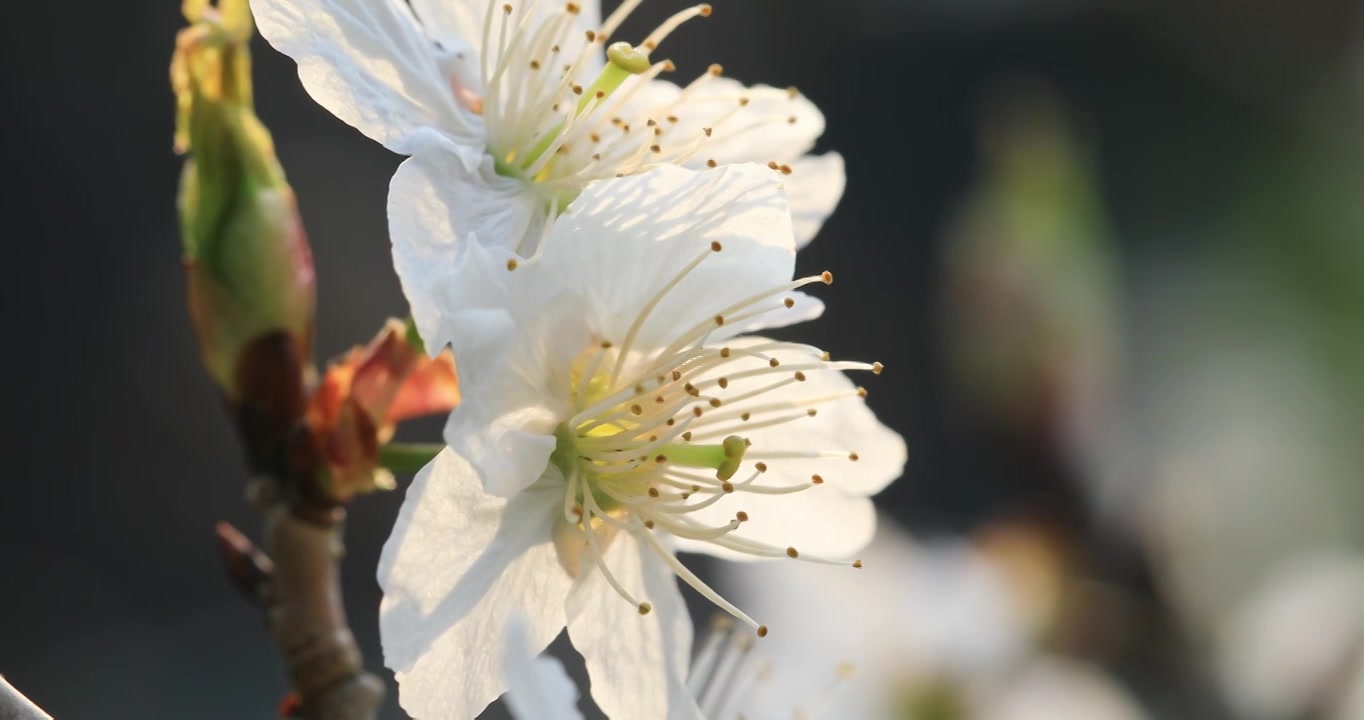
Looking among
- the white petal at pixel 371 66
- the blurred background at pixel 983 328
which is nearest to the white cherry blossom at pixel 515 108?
the white petal at pixel 371 66

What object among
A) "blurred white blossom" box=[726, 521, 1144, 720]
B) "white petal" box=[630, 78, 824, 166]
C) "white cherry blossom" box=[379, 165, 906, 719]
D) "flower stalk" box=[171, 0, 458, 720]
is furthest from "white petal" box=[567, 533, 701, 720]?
"blurred white blossom" box=[726, 521, 1144, 720]

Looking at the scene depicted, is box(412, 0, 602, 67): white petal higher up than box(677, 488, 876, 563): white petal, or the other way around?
box(412, 0, 602, 67): white petal

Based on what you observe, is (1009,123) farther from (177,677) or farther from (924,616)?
(177,677)

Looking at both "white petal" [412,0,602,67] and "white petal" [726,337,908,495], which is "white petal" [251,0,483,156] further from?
"white petal" [726,337,908,495]

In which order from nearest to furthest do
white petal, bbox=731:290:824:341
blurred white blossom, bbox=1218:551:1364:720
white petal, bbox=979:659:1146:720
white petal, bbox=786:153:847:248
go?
white petal, bbox=731:290:824:341 < white petal, bbox=786:153:847:248 < blurred white blossom, bbox=1218:551:1364:720 < white petal, bbox=979:659:1146:720

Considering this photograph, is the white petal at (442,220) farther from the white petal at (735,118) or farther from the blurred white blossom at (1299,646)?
the blurred white blossom at (1299,646)

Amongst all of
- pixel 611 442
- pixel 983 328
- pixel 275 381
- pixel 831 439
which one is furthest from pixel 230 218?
pixel 983 328
